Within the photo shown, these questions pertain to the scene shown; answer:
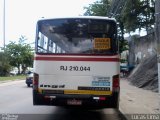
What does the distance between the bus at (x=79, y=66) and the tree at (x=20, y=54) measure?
208 feet

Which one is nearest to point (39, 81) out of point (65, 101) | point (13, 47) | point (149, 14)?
point (65, 101)

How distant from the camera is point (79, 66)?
479 inches

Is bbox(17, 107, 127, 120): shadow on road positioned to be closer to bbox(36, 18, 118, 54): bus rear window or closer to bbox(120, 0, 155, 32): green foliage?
bbox(36, 18, 118, 54): bus rear window

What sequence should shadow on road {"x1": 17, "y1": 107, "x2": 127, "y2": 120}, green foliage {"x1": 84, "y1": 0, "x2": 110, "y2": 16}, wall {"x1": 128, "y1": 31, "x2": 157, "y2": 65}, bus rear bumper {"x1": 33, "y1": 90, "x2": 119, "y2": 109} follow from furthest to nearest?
green foliage {"x1": 84, "y1": 0, "x2": 110, "y2": 16} → wall {"x1": 128, "y1": 31, "x2": 157, "y2": 65} → shadow on road {"x1": 17, "y1": 107, "x2": 127, "y2": 120} → bus rear bumper {"x1": 33, "y1": 90, "x2": 119, "y2": 109}

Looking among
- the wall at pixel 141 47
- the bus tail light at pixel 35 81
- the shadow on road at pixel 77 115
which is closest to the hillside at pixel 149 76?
the wall at pixel 141 47

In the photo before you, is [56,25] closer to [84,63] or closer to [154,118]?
[84,63]

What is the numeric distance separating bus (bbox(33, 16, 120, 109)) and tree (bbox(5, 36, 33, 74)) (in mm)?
63422

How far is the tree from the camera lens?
2982 inches

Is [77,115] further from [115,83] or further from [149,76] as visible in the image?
[149,76]

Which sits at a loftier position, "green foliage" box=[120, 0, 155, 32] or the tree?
"green foliage" box=[120, 0, 155, 32]

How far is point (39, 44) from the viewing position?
41.0 feet

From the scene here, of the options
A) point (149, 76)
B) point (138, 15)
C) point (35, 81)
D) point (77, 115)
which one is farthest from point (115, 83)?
point (138, 15)

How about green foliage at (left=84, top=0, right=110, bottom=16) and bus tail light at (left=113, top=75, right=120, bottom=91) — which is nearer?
bus tail light at (left=113, top=75, right=120, bottom=91)

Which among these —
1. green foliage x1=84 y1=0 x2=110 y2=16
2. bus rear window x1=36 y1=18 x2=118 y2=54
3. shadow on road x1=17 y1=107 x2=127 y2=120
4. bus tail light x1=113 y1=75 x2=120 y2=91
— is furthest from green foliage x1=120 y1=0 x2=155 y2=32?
bus tail light x1=113 y1=75 x2=120 y2=91
